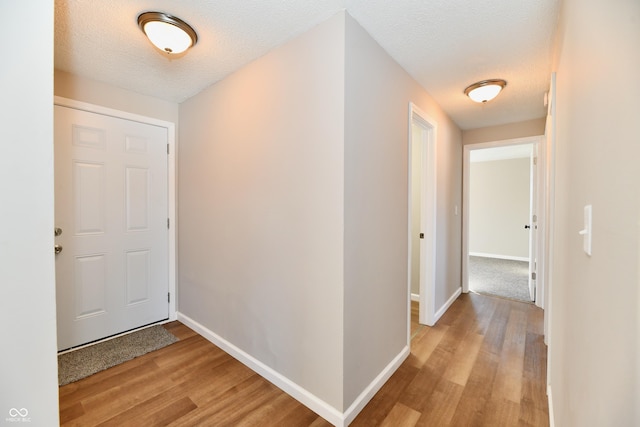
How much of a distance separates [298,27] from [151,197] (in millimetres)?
2167

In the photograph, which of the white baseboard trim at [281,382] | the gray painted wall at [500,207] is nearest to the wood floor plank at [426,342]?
the white baseboard trim at [281,382]

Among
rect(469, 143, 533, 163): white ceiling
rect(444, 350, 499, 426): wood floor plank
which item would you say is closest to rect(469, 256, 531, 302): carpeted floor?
rect(444, 350, 499, 426): wood floor plank

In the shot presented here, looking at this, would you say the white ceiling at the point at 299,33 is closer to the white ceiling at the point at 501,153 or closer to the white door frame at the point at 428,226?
the white door frame at the point at 428,226

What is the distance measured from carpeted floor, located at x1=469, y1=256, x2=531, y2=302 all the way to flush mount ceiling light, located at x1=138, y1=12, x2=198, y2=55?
4.41m

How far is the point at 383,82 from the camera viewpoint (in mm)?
1802

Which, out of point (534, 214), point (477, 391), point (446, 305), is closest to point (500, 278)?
point (534, 214)

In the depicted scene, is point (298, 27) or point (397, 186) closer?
point (298, 27)

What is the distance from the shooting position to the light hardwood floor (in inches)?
60.9

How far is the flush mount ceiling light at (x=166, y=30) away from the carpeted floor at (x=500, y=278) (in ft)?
14.5

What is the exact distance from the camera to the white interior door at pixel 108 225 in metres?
2.18

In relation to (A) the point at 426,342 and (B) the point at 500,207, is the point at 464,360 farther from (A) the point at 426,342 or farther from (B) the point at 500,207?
(B) the point at 500,207

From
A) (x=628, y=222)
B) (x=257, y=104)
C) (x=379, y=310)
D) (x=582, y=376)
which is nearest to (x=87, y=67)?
(x=257, y=104)

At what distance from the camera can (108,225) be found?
7.91 ft

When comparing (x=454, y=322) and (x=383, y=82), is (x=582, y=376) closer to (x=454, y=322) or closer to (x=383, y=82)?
(x=383, y=82)
